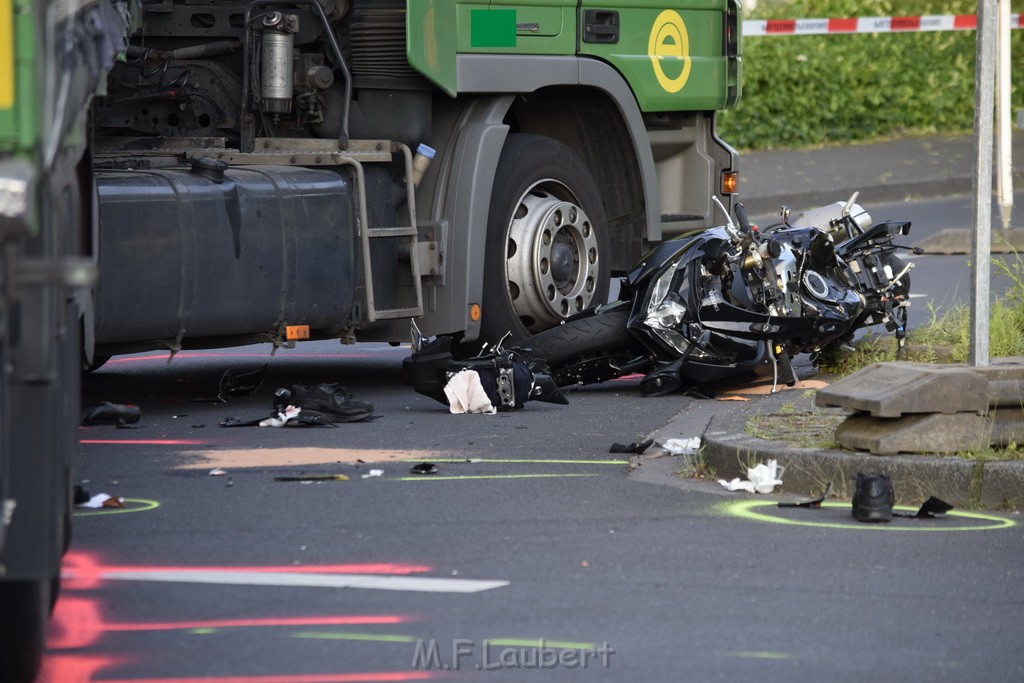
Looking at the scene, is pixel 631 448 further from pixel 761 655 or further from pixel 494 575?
pixel 761 655

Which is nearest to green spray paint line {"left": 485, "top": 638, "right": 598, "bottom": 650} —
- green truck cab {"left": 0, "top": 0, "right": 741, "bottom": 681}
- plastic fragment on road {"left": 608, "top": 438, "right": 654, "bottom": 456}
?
green truck cab {"left": 0, "top": 0, "right": 741, "bottom": 681}

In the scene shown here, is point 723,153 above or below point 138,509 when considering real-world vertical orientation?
above

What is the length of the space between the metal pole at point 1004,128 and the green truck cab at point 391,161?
3.06 m

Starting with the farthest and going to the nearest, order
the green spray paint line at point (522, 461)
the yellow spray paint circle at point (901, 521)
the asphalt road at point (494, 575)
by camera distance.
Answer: the green spray paint line at point (522, 461)
the yellow spray paint circle at point (901, 521)
the asphalt road at point (494, 575)

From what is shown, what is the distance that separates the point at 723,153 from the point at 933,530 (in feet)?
16.6

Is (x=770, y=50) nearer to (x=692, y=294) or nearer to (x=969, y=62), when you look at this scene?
(x=969, y=62)

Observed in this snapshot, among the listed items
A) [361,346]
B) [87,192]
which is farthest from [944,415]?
[361,346]

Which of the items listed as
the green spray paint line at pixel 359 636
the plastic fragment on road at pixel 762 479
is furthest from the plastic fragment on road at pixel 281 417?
the green spray paint line at pixel 359 636

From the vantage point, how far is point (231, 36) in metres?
8.66

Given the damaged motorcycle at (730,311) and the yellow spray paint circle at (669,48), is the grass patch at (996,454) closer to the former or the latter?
the damaged motorcycle at (730,311)

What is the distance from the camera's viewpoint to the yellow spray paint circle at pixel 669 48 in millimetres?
9719

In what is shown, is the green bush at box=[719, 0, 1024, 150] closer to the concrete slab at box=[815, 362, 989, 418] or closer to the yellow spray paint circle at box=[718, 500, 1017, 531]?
the concrete slab at box=[815, 362, 989, 418]

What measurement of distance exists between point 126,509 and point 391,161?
10.4ft

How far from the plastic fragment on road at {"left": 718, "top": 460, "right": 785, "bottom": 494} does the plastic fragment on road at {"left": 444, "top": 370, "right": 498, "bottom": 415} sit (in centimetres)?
219
